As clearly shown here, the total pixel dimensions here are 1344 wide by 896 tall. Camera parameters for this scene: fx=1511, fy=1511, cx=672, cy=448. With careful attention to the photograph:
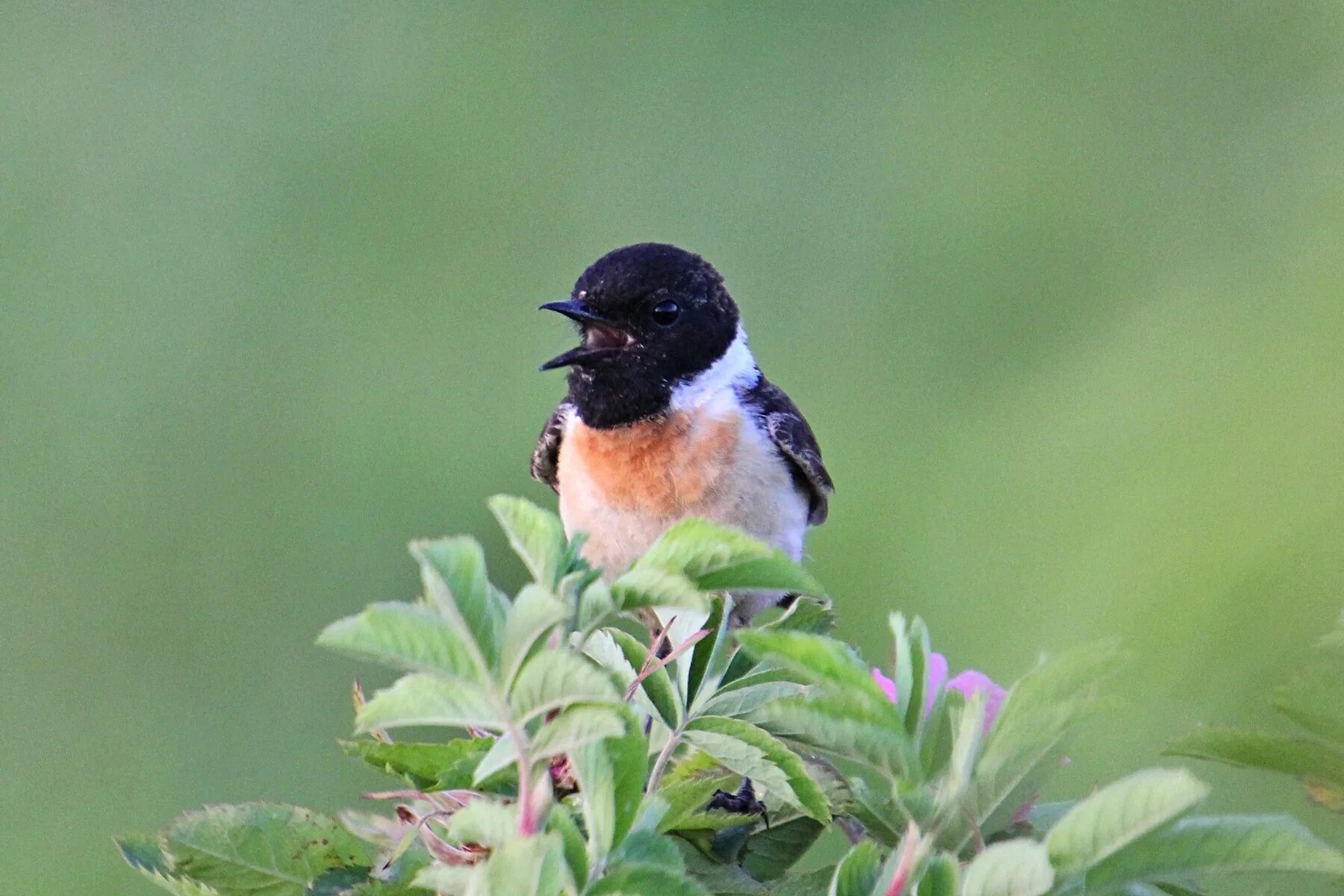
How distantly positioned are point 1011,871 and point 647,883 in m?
0.18

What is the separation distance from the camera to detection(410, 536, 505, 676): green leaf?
79cm

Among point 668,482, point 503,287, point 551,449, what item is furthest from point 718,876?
point 503,287

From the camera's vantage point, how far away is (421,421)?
549cm

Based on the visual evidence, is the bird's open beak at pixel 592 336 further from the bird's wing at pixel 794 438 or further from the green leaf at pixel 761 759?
the green leaf at pixel 761 759

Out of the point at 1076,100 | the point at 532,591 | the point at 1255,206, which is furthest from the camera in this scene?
the point at 1076,100

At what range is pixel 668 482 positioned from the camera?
10.4 feet

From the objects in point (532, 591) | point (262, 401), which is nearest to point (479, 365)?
point (262, 401)

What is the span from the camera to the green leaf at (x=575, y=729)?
0.76 m

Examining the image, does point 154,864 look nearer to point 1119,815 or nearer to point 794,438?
point 1119,815

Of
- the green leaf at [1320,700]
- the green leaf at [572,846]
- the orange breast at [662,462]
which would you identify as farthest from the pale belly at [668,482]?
the green leaf at [572,846]

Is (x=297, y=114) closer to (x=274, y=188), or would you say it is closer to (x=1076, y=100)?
(x=274, y=188)

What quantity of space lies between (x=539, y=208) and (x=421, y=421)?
1178 millimetres

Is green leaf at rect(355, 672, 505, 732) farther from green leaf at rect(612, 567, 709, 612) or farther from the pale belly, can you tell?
the pale belly

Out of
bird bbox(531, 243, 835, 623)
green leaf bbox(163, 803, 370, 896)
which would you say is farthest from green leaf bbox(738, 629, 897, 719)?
bird bbox(531, 243, 835, 623)
